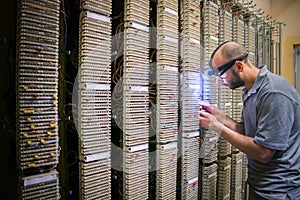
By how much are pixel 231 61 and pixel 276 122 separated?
42 cm

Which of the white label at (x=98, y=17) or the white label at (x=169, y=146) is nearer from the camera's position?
the white label at (x=98, y=17)

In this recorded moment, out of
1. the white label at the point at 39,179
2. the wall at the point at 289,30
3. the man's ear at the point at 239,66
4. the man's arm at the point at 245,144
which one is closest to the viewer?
the white label at the point at 39,179

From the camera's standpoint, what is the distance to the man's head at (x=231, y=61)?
140 centimetres

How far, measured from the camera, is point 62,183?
48.9 inches

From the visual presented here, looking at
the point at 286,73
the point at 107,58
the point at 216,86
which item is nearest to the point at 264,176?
the point at 216,86

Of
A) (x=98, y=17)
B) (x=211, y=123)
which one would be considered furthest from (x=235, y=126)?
(x=98, y=17)

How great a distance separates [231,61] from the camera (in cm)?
141

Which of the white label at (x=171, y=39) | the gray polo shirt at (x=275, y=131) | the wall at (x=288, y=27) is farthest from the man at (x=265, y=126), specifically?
the wall at (x=288, y=27)

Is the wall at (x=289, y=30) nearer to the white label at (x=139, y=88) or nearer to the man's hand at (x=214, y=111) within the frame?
the man's hand at (x=214, y=111)

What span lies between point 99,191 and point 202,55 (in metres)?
1.19

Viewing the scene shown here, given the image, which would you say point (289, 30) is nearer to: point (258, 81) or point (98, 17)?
point (258, 81)

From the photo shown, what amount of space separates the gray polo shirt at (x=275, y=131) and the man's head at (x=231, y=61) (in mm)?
111

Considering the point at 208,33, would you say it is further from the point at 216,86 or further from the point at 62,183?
the point at 62,183

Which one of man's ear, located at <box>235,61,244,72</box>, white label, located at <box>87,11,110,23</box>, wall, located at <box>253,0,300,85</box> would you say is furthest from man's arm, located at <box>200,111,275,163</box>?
wall, located at <box>253,0,300,85</box>
